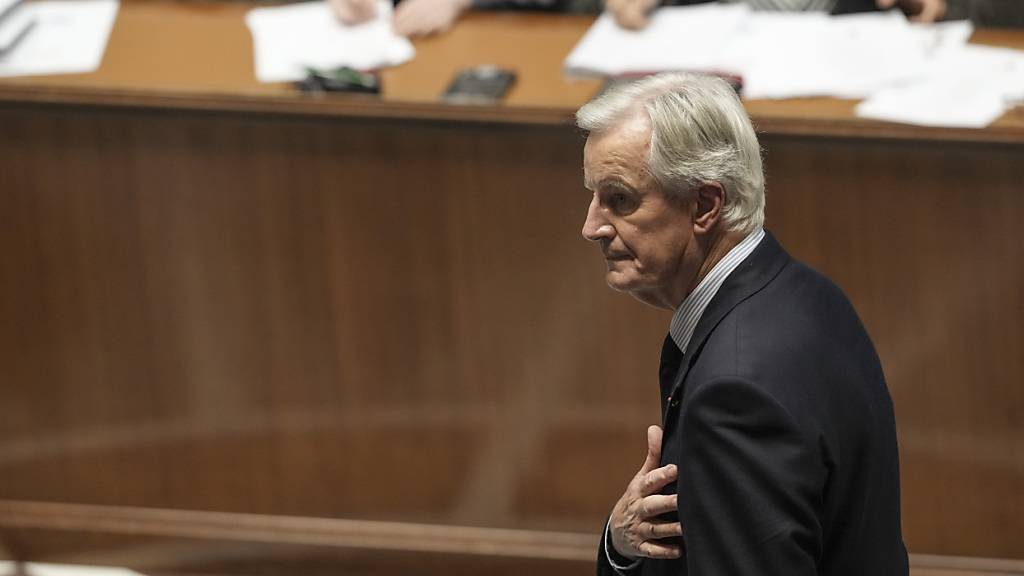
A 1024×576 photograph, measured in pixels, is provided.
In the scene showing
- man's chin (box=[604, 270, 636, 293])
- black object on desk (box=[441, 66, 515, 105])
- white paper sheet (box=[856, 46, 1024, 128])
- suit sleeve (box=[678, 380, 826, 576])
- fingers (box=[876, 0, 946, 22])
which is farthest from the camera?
fingers (box=[876, 0, 946, 22])

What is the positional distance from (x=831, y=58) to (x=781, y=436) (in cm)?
157

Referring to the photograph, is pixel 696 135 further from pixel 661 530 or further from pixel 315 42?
pixel 315 42

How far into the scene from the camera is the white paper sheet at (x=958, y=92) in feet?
8.38

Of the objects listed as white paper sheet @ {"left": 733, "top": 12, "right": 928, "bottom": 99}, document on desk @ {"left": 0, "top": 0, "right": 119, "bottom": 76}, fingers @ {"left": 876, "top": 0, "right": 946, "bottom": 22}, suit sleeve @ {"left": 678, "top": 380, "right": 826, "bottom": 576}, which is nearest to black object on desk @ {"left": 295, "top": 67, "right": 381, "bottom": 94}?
document on desk @ {"left": 0, "top": 0, "right": 119, "bottom": 76}

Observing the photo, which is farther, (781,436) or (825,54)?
(825,54)

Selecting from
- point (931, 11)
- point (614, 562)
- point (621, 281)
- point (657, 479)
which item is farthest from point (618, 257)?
point (931, 11)

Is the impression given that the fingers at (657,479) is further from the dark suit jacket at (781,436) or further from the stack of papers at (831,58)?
the stack of papers at (831,58)

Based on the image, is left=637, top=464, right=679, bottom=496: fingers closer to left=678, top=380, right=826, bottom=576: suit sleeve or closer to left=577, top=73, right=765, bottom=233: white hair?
left=678, top=380, right=826, bottom=576: suit sleeve

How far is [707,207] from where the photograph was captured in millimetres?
1545

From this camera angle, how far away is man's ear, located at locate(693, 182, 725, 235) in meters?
A: 1.52

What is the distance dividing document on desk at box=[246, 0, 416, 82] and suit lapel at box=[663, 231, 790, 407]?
1.47 meters

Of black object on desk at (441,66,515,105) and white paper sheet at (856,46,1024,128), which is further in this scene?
black object on desk at (441,66,515,105)

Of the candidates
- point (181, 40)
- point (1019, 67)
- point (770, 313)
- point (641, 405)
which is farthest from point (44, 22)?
point (770, 313)

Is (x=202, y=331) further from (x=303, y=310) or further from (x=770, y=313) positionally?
(x=770, y=313)
